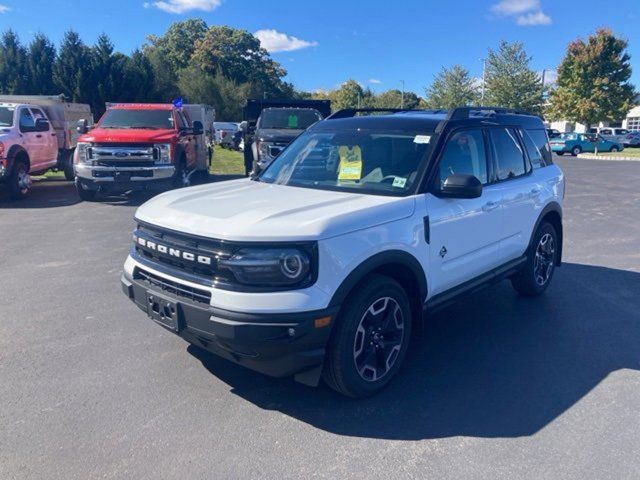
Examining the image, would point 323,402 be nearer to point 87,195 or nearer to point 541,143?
point 541,143

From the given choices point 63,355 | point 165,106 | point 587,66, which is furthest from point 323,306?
point 587,66

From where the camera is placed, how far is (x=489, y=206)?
178 inches

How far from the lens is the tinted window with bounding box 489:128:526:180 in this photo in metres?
4.86

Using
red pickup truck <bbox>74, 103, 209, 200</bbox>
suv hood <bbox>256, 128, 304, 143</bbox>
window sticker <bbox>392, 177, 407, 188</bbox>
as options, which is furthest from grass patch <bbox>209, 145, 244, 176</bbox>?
window sticker <bbox>392, 177, 407, 188</bbox>

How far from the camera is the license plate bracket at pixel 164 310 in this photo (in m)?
3.31

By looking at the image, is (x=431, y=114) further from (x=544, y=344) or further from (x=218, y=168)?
(x=218, y=168)

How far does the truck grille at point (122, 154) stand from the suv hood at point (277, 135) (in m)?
3.09

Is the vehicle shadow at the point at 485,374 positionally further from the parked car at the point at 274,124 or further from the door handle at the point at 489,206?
the parked car at the point at 274,124

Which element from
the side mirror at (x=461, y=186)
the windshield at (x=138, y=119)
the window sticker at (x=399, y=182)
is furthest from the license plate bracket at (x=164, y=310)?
the windshield at (x=138, y=119)

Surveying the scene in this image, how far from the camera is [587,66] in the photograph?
38812 mm

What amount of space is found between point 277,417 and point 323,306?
83cm

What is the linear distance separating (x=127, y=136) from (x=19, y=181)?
9.51 ft

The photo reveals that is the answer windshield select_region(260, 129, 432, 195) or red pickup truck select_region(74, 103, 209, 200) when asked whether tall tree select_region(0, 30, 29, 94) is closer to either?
red pickup truck select_region(74, 103, 209, 200)

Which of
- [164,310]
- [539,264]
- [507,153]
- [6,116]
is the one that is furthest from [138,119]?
[164,310]
